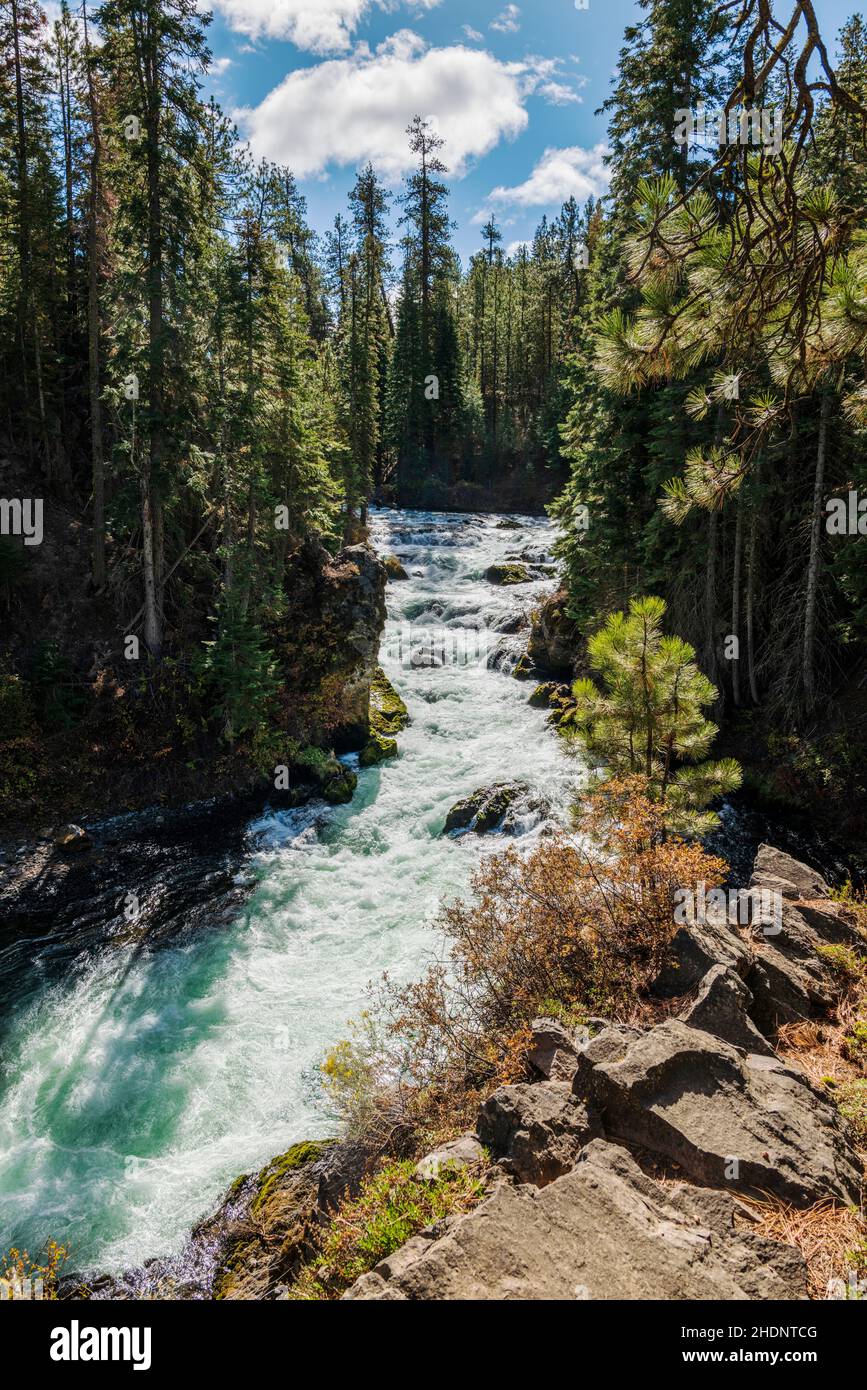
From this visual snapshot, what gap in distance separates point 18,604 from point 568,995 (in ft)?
52.8

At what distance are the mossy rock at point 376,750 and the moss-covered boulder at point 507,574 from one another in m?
13.0

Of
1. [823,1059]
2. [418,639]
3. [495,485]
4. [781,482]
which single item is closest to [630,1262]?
[823,1059]

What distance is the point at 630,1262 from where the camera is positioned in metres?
2.99

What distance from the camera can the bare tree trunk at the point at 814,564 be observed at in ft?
40.6

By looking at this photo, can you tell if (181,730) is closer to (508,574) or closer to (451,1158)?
(451,1158)

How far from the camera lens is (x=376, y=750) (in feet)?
55.5

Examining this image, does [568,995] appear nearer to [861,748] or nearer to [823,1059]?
[823,1059]

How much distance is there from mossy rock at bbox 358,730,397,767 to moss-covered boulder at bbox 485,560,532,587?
12961 millimetres

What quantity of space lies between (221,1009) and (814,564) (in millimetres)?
13492

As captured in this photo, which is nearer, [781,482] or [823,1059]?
[823,1059]

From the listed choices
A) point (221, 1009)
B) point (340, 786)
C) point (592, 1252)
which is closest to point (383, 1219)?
point (592, 1252)

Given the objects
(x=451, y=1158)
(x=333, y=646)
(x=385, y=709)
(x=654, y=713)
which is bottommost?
(x=451, y=1158)

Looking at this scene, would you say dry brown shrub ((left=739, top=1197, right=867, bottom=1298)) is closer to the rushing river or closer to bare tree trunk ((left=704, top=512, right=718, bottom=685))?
the rushing river
